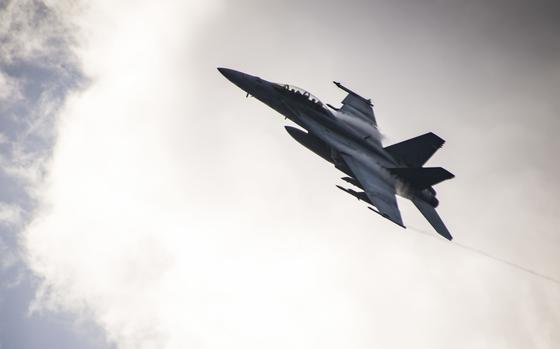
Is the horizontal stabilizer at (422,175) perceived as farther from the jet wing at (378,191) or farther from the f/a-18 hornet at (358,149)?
the jet wing at (378,191)

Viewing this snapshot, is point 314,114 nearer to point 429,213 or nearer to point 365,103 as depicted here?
point 365,103

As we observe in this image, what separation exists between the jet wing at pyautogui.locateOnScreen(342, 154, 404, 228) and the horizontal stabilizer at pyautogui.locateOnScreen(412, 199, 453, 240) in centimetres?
231

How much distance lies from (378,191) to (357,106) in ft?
33.7

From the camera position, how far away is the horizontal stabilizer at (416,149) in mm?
29275

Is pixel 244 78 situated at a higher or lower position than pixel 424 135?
higher

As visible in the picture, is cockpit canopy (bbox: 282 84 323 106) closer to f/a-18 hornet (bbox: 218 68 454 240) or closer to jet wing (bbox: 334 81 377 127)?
f/a-18 hornet (bbox: 218 68 454 240)

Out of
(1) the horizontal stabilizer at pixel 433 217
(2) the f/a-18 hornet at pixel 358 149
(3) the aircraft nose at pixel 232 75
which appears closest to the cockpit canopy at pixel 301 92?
(2) the f/a-18 hornet at pixel 358 149

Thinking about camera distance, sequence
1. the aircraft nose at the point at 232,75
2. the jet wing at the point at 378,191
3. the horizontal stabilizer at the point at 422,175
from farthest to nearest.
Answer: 1. the aircraft nose at the point at 232,75
2. the horizontal stabilizer at the point at 422,175
3. the jet wing at the point at 378,191

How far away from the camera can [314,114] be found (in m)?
28.6

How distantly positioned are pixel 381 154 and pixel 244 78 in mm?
11441

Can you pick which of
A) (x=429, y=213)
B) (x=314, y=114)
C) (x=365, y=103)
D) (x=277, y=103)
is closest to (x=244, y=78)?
(x=277, y=103)

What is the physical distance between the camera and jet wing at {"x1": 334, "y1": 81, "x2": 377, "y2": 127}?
110 ft

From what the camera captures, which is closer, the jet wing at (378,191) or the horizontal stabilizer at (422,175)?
the jet wing at (378,191)

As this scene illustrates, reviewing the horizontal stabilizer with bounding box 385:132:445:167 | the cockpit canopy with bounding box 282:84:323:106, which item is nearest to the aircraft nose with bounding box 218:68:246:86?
the cockpit canopy with bounding box 282:84:323:106
